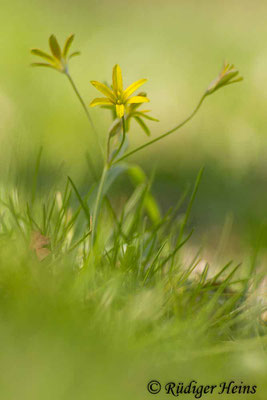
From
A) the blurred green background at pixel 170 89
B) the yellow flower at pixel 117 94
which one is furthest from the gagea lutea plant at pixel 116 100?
the blurred green background at pixel 170 89

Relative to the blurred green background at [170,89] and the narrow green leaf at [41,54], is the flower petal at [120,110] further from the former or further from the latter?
the blurred green background at [170,89]

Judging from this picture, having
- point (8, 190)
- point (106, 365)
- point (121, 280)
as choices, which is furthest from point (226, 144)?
point (106, 365)

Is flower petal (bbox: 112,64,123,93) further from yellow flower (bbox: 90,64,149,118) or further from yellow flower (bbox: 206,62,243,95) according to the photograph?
yellow flower (bbox: 206,62,243,95)

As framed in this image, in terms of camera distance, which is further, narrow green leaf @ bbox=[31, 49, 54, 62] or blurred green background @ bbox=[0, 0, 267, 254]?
blurred green background @ bbox=[0, 0, 267, 254]

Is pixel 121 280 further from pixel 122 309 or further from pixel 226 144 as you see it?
pixel 226 144

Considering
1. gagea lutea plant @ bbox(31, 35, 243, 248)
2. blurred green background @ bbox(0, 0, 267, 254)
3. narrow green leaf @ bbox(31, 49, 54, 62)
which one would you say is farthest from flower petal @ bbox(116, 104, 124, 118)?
blurred green background @ bbox(0, 0, 267, 254)

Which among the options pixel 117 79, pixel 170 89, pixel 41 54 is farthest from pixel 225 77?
pixel 170 89

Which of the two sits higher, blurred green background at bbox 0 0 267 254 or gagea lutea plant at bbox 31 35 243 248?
blurred green background at bbox 0 0 267 254

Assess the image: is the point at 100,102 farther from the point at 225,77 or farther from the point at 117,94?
the point at 225,77
